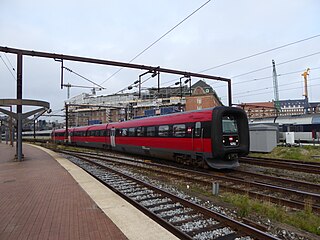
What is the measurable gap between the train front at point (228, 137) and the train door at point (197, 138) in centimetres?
72

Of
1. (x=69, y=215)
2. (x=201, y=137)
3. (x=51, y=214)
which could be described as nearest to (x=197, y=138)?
(x=201, y=137)

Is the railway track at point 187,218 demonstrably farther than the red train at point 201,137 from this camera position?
No

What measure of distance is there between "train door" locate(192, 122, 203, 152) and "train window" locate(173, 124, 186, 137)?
84 centimetres

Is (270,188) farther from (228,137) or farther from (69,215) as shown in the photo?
(69,215)

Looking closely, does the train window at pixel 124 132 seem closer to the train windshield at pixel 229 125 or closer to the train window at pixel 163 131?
the train window at pixel 163 131

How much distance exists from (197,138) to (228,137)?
142 centimetres

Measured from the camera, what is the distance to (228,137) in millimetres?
11852

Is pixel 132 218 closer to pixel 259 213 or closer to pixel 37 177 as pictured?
pixel 259 213

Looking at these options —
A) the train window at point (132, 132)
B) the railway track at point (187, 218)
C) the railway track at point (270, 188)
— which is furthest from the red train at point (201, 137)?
the railway track at point (187, 218)

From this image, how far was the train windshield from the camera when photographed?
1188 cm

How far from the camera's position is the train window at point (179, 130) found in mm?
13036

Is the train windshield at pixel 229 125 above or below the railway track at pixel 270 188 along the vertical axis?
above

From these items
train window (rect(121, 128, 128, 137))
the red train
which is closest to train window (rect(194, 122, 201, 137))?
the red train

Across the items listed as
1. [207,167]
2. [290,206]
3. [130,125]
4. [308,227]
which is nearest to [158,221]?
[308,227]
